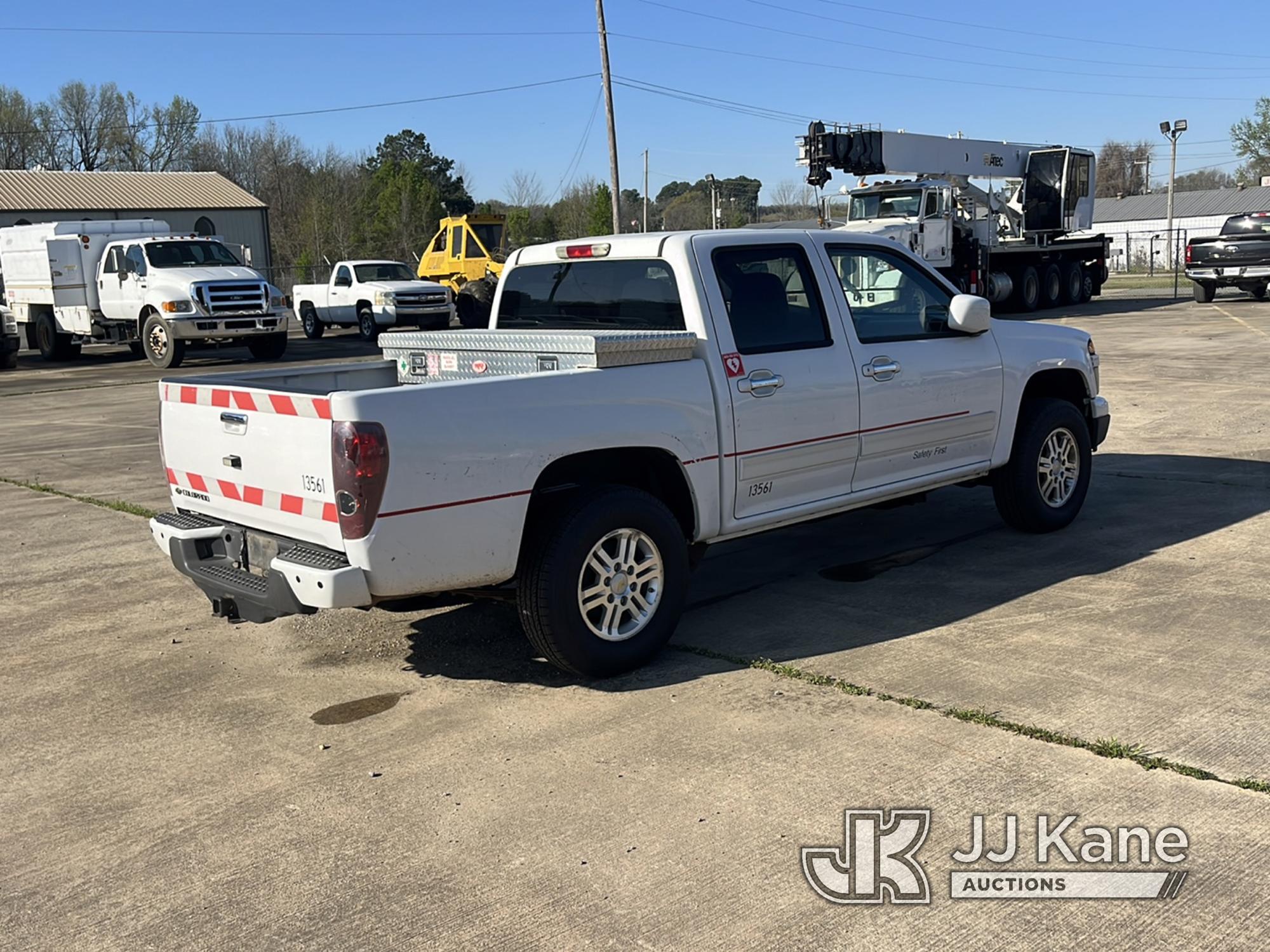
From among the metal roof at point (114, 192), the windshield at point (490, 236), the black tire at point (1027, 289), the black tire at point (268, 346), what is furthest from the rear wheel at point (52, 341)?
the black tire at point (1027, 289)

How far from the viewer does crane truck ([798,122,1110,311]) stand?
28.8 meters

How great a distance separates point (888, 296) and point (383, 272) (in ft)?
87.9

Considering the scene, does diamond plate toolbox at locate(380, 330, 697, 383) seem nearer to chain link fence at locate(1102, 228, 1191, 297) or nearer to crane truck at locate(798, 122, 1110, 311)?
crane truck at locate(798, 122, 1110, 311)

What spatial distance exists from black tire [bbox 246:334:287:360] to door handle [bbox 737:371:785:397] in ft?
66.4

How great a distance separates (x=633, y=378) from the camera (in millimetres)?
5375

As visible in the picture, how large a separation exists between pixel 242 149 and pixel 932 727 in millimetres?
87891

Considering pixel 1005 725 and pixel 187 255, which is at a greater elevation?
pixel 187 255

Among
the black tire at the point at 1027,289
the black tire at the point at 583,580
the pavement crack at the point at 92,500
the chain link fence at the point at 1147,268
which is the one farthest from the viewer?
the chain link fence at the point at 1147,268

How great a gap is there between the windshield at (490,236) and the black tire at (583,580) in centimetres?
2928

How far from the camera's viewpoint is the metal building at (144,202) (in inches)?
1864

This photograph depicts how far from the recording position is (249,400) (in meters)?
5.11

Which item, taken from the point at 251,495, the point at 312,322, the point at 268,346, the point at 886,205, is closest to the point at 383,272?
the point at 312,322

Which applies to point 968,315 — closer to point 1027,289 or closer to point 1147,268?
point 1027,289

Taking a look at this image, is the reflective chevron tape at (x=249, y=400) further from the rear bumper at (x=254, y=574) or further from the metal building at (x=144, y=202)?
the metal building at (x=144, y=202)
